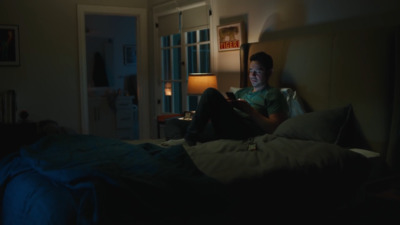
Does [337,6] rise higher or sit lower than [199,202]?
higher

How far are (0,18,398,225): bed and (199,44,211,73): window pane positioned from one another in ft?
4.83

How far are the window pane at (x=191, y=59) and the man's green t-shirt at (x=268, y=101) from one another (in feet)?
5.42

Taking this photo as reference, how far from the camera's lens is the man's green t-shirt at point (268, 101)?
283cm

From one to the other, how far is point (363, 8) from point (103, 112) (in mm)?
4507

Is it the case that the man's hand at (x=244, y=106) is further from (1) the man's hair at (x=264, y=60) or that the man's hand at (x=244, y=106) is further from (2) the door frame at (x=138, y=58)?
(2) the door frame at (x=138, y=58)

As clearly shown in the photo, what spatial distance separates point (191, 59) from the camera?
4.77m

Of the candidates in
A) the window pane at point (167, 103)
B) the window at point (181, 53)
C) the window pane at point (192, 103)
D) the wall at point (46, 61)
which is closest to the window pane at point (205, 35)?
the window at point (181, 53)

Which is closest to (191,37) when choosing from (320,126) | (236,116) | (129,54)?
(236,116)

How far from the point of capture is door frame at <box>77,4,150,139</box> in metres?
5.22

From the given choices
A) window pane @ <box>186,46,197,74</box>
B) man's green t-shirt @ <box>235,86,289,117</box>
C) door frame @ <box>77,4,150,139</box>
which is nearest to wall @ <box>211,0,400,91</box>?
window pane @ <box>186,46,197,74</box>

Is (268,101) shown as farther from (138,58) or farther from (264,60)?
(138,58)

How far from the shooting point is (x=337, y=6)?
115 inches

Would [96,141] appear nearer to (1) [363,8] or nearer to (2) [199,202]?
(2) [199,202]

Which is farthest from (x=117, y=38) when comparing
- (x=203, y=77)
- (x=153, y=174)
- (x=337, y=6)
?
(x=153, y=174)
